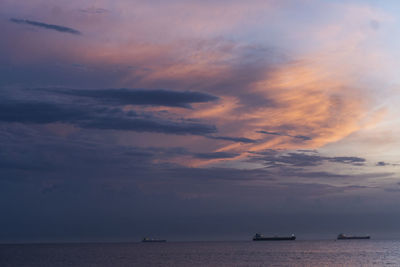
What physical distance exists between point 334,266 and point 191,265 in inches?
2033

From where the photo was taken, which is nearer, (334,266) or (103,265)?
(334,266)

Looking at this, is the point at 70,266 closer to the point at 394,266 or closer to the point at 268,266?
the point at 268,266

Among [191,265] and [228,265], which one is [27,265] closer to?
[191,265]

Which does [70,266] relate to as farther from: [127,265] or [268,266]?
[268,266]

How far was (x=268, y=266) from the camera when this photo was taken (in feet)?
559

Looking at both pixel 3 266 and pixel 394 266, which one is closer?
pixel 394 266

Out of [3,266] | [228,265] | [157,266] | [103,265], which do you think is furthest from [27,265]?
[228,265]

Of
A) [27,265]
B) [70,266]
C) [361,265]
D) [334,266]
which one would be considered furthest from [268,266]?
[27,265]

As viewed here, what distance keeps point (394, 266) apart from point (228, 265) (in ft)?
192

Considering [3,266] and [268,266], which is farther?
[3,266]

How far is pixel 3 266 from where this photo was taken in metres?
183

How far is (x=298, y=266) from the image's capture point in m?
171

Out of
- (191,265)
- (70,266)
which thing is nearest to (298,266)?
(191,265)

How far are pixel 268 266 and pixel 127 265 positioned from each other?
52.9 m
